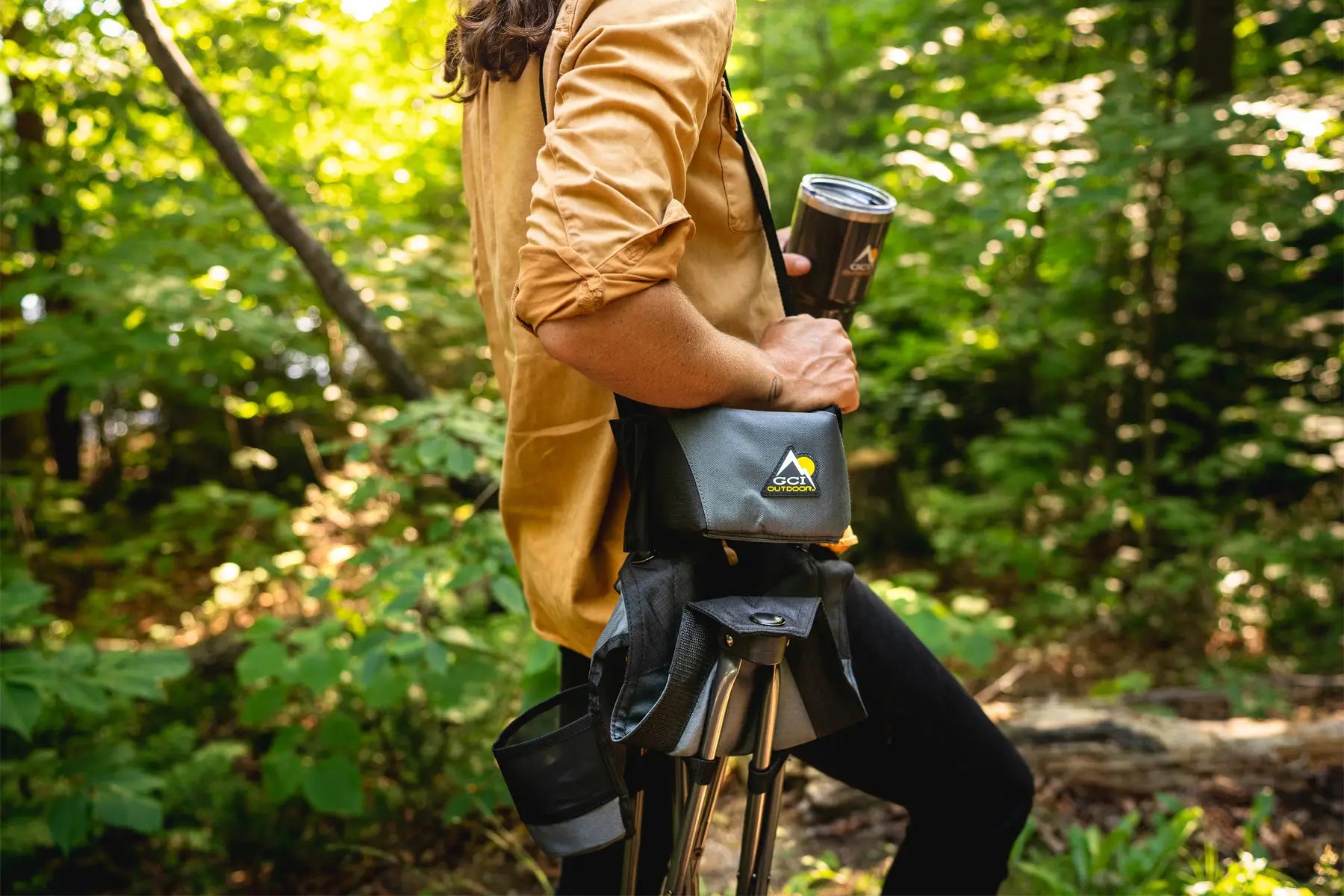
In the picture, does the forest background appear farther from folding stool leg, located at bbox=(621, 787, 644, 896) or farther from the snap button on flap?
the snap button on flap

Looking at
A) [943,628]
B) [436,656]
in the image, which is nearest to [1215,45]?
[943,628]

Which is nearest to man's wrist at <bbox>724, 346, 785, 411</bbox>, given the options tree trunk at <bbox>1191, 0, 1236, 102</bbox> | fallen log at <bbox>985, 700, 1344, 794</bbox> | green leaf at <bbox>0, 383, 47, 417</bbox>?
fallen log at <bbox>985, 700, 1344, 794</bbox>

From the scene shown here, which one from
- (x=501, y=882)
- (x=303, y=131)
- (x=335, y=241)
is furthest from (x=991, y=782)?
(x=303, y=131)

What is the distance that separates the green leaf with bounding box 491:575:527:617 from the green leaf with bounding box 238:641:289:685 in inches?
25.2

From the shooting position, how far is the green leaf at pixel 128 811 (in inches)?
84.7

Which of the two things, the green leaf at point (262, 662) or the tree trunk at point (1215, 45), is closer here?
the green leaf at point (262, 662)

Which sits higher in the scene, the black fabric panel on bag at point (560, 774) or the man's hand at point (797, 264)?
the man's hand at point (797, 264)

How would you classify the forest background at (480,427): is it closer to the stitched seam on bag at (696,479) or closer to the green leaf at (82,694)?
the green leaf at (82,694)

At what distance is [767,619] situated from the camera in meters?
1.10

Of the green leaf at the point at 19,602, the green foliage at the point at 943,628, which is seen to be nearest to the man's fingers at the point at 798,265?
the green foliage at the point at 943,628

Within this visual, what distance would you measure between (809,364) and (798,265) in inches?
12.6

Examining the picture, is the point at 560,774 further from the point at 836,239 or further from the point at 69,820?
the point at 69,820

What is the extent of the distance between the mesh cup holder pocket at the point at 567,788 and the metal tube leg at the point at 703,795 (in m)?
0.09

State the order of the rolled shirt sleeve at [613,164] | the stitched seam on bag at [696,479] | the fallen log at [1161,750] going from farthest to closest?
the fallen log at [1161,750] < the stitched seam on bag at [696,479] < the rolled shirt sleeve at [613,164]
